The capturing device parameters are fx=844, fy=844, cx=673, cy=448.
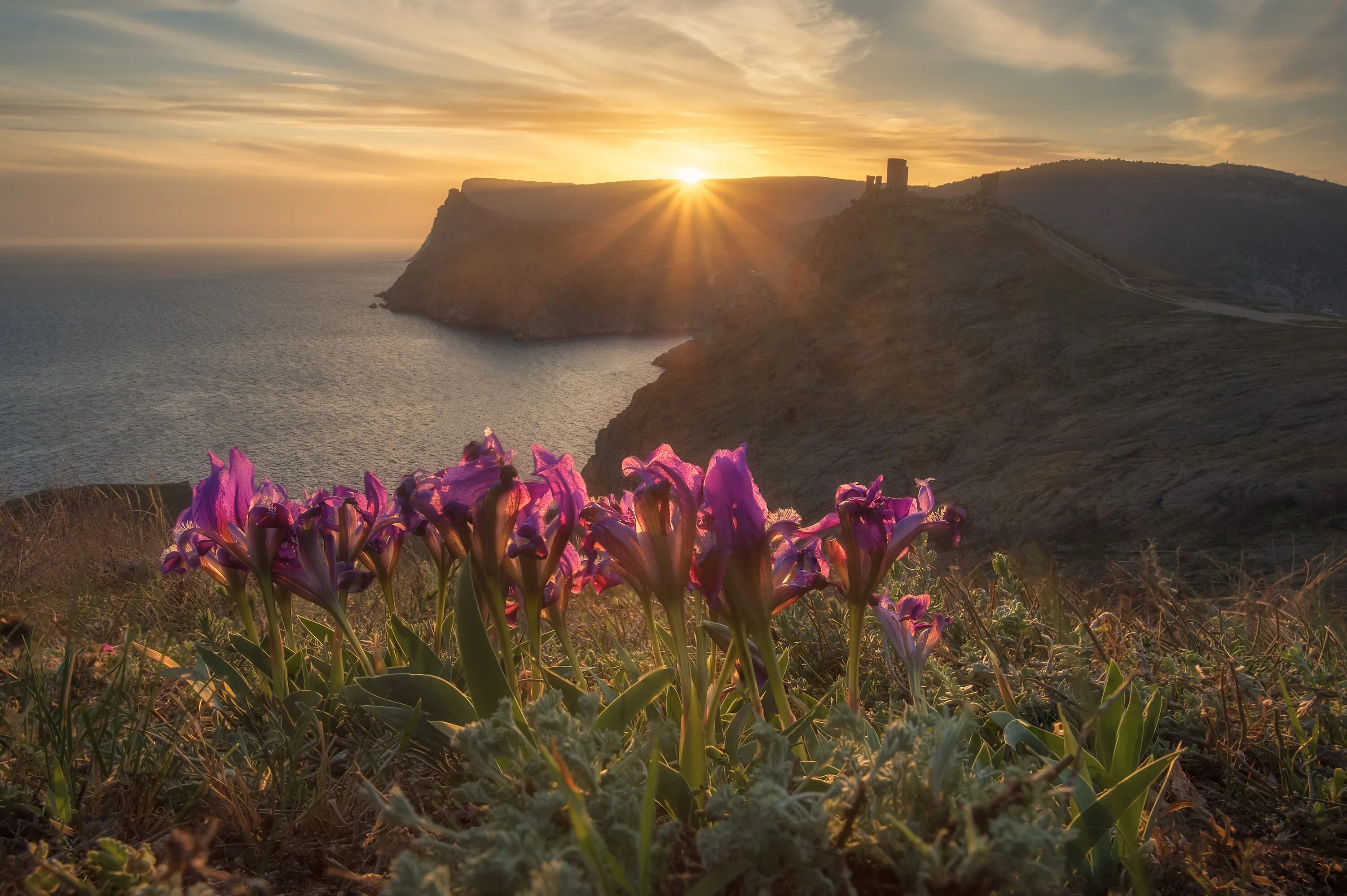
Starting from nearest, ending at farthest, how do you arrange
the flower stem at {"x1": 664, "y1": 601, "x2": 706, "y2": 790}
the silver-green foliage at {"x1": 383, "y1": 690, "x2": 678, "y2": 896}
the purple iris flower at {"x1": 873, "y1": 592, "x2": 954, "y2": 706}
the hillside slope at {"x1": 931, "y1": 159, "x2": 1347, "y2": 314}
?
the silver-green foliage at {"x1": 383, "y1": 690, "x2": 678, "y2": 896}
the flower stem at {"x1": 664, "y1": 601, "x2": 706, "y2": 790}
the purple iris flower at {"x1": 873, "y1": 592, "x2": 954, "y2": 706}
the hillside slope at {"x1": 931, "y1": 159, "x2": 1347, "y2": 314}

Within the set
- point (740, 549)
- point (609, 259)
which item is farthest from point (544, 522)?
point (609, 259)

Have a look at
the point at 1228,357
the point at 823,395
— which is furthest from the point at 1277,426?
the point at 823,395

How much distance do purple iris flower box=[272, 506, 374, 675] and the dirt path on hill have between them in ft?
118

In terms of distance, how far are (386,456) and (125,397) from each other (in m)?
30.4

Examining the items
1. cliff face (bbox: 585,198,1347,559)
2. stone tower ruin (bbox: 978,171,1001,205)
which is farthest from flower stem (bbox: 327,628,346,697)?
stone tower ruin (bbox: 978,171,1001,205)

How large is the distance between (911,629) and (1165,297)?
145 feet

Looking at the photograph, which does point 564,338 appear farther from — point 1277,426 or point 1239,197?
point 1239,197

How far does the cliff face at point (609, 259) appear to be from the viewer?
109938mm

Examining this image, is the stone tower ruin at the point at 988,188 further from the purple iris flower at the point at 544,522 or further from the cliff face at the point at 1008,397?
the purple iris flower at the point at 544,522

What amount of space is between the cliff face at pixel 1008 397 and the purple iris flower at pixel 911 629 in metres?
9.62

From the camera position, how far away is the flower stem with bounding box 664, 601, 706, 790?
1.68 m

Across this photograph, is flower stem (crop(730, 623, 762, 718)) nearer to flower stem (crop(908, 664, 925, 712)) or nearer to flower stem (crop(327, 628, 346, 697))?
flower stem (crop(908, 664, 925, 712))

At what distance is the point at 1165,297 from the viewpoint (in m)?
39.5

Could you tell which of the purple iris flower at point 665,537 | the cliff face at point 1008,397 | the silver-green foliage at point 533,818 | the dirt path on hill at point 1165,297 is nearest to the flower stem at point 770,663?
the purple iris flower at point 665,537
